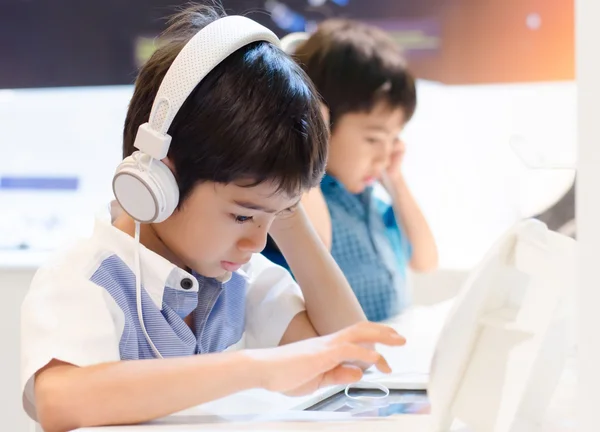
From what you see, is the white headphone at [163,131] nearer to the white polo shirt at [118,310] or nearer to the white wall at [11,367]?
the white polo shirt at [118,310]

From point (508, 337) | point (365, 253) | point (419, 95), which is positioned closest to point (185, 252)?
point (508, 337)

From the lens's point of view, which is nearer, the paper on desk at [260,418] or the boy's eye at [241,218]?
the paper on desk at [260,418]

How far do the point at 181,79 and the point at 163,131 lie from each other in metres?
0.05

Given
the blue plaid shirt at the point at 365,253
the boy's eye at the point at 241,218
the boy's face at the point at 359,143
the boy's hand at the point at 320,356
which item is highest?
the boy's eye at the point at 241,218

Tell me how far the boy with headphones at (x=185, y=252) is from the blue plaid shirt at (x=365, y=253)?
576mm

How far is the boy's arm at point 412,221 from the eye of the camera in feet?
6.16

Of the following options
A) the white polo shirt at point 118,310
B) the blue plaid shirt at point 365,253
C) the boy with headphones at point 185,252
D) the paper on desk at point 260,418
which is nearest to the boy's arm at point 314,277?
the white polo shirt at point 118,310

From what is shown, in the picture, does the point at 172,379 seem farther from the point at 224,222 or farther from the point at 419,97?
the point at 419,97

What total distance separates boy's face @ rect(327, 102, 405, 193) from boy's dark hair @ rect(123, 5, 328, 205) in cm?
72

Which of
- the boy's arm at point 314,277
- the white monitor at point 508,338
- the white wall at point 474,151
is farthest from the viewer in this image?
the white wall at point 474,151

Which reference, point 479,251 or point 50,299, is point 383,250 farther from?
point 50,299

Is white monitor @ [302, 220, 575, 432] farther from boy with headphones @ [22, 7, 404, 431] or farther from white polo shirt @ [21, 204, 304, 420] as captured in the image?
white polo shirt @ [21, 204, 304, 420]

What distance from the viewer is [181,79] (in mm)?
733

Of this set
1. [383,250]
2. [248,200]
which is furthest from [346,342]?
[383,250]
